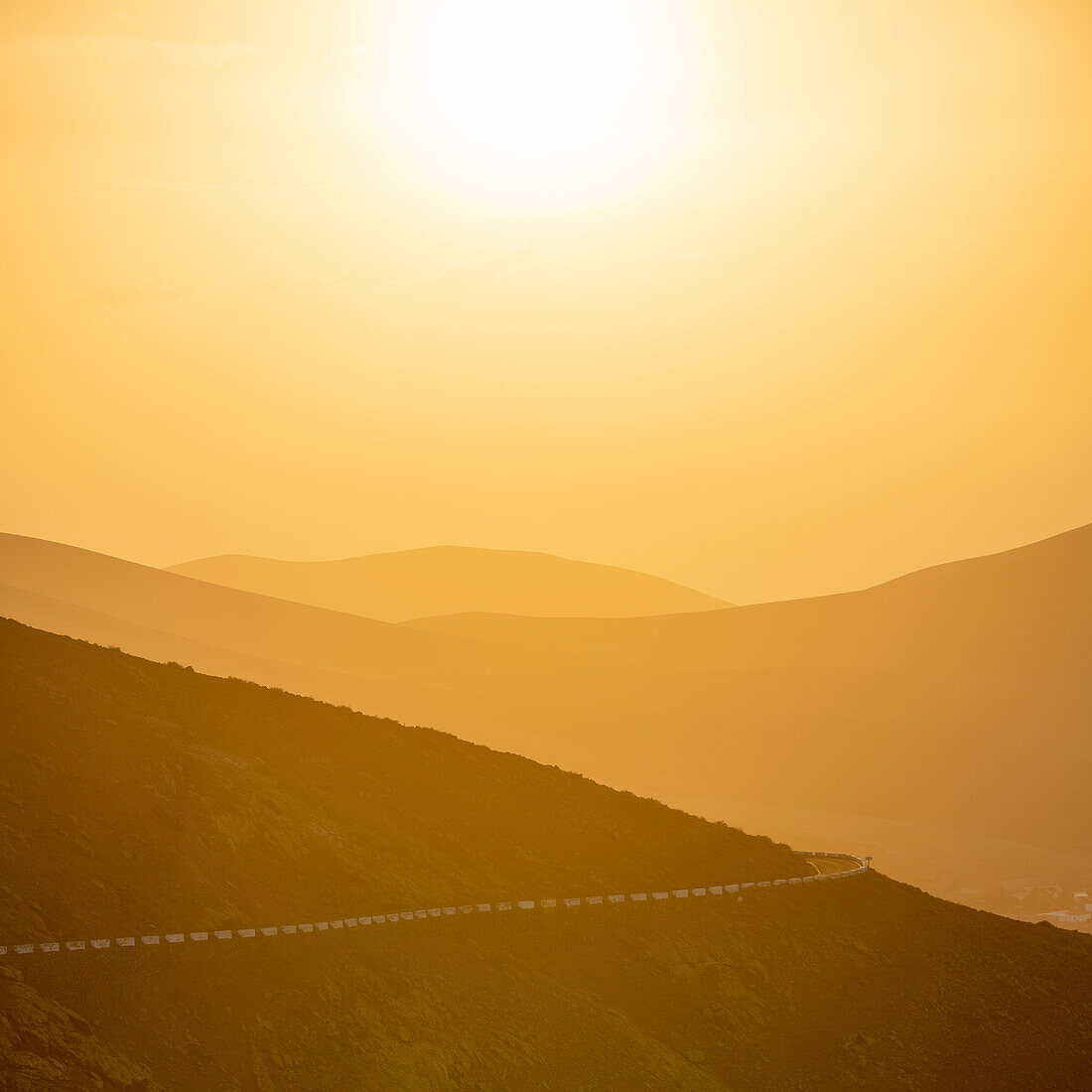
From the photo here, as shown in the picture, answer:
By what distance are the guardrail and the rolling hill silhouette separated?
39cm

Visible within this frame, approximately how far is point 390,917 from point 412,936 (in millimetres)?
854

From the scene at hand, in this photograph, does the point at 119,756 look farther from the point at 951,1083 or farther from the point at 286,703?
the point at 951,1083

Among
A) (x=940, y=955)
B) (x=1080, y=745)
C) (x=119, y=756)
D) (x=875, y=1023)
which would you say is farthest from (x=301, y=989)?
(x=1080, y=745)

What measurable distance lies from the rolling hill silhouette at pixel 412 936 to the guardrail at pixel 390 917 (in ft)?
1.29

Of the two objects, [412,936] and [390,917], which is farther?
[390,917]

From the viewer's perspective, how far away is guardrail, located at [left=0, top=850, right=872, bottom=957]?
33.3 meters

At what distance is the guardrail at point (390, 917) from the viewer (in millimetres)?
33281

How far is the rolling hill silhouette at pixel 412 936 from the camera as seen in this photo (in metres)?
33.5

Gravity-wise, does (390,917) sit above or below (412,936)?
above

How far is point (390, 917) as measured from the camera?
41438 mm

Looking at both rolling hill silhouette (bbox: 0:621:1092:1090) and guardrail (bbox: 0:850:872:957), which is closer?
guardrail (bbox: 0:850:872:957)

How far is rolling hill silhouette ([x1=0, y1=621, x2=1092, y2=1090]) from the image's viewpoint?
33.5 metres

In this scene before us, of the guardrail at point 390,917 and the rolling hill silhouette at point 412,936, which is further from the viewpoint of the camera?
the rolling hill silhouette at point 412,936

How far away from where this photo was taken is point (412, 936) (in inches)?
1620
